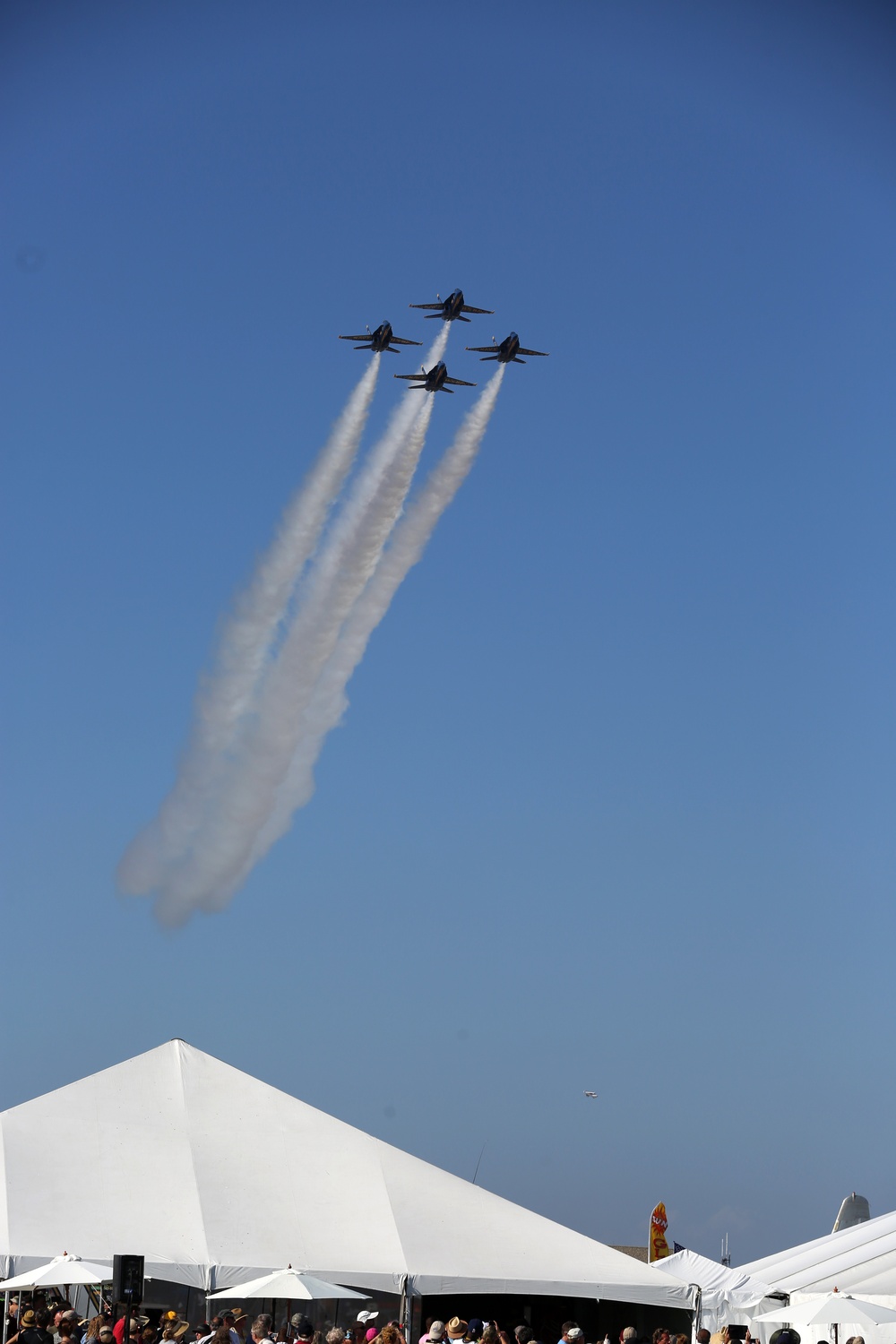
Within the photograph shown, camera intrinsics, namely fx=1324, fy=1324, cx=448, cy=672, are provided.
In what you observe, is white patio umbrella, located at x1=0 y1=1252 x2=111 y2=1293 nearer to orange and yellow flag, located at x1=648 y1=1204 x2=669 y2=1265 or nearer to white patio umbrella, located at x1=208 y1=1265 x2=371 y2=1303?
white patio umbrella, located at x1=208 y1=1265 x2=371 y2=1303

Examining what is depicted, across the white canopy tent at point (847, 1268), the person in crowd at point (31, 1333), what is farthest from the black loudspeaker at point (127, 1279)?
the white canopy tent at point (847, 1268)

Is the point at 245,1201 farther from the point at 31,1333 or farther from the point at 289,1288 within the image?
the point at 31,1333

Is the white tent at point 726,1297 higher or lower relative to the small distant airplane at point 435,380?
lower

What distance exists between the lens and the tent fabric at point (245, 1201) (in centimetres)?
1798

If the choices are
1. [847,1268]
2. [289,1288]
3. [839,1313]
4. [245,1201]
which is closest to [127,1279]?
[289,1288]

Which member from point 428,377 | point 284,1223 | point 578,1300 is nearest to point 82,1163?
point 284,1223

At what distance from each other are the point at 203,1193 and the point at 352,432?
2589 centimetres

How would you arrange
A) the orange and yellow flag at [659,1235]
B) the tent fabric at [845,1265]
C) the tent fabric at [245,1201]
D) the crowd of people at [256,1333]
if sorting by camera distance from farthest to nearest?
the orange and yellow flag at [659,1235] < the tent fabric at [845,1265] < the tent fabric at [245,1201] < the crowd of people at [256,1333]

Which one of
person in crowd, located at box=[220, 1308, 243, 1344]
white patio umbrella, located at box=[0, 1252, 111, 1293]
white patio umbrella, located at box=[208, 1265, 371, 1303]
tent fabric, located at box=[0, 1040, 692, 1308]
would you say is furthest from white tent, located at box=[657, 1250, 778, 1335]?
white patio umbrella, located at box=[0, 1252, 111, 1293]

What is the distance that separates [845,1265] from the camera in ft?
76.0

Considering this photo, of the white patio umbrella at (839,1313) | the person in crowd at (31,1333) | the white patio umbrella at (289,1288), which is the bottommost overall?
the person in crowd at (31,1333)

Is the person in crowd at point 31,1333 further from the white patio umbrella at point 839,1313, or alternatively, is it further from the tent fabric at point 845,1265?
the tent fabric at point 845,1265

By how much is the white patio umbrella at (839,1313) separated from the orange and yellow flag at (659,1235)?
78.3ft

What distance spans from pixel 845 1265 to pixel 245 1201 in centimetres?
1101
